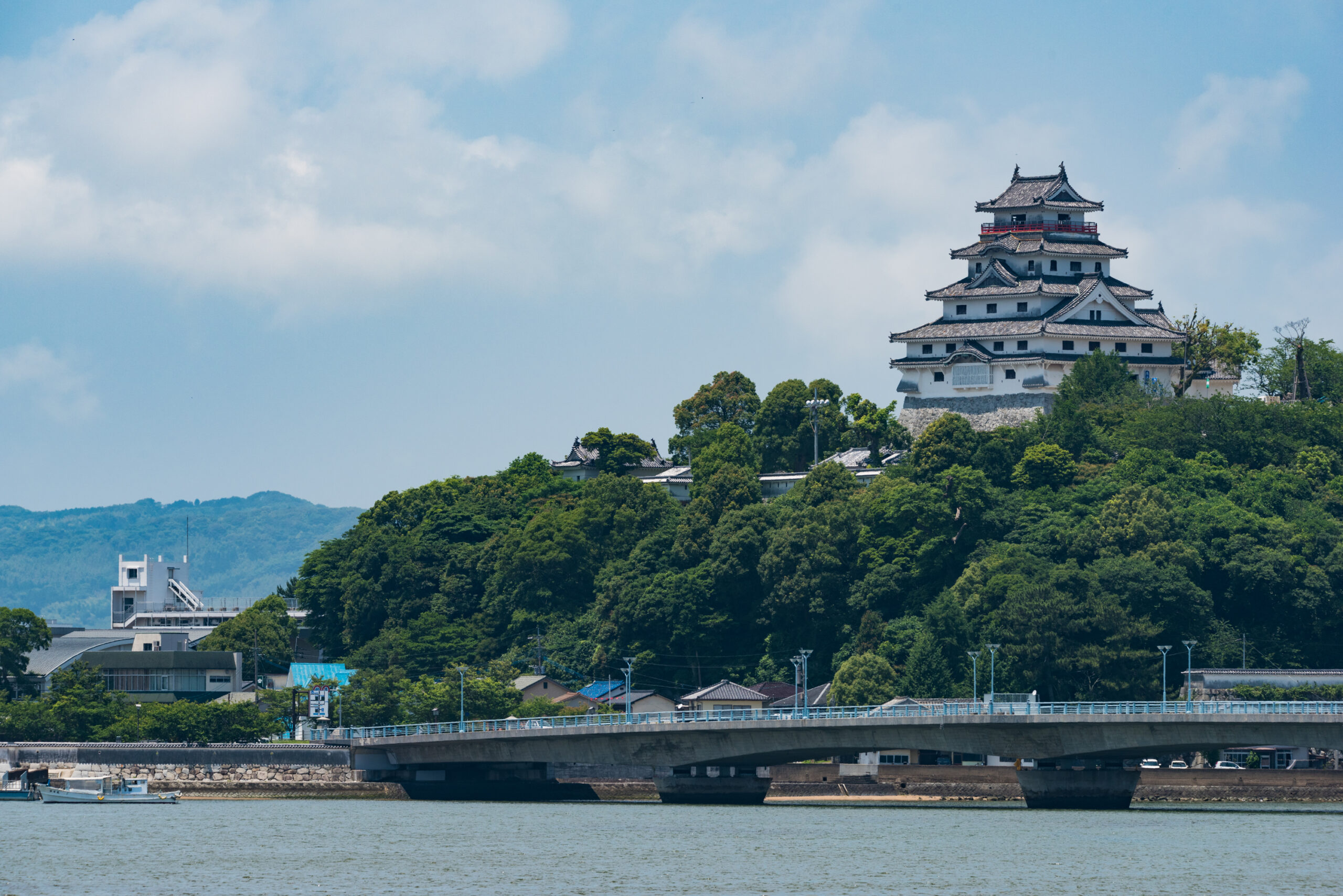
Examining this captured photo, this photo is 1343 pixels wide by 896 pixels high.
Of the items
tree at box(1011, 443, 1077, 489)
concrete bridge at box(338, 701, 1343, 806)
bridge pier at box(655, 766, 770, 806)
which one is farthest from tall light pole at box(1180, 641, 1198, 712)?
bridge pier at box(655, 766, 770, 806)

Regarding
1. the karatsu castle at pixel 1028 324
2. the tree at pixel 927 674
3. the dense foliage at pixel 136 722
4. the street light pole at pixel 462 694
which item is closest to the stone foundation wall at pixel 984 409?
the karatsu castle at pixel 1028 324

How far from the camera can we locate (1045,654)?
87.5m

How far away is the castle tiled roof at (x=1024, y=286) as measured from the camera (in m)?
118

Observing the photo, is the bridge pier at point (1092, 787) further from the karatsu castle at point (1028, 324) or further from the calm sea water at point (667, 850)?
the karatsu castle at point (1028, 324)

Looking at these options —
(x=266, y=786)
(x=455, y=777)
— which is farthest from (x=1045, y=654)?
(x=266, y=786)

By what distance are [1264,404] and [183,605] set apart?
262 feet

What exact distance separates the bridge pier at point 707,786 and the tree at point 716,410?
44.1 metres

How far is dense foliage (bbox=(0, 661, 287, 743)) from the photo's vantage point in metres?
91.6

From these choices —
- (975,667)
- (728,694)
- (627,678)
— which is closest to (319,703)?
(627,678)

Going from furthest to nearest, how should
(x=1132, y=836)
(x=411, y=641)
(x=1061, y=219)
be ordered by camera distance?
1. (x=1061, y=219)
2. (x=411, y=641)
3. (x=1132, y=836)

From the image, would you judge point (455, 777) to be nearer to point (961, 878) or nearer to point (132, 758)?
point (132, 758)

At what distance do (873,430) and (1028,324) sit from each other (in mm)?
9670

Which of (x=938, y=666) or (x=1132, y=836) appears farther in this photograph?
(x=938, y=666)

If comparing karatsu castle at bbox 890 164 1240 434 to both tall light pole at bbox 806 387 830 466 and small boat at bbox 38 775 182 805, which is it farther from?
small boat at bbox 38 775 182 805
